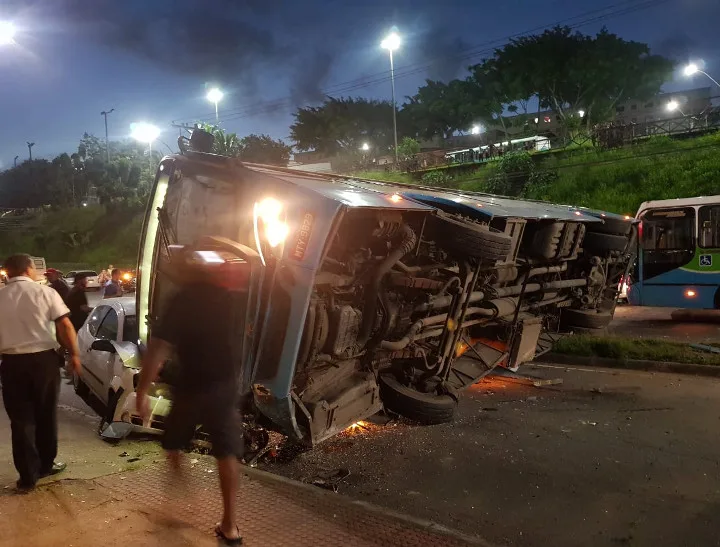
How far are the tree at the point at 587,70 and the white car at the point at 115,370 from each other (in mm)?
36498

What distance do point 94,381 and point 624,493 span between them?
539 centimetres

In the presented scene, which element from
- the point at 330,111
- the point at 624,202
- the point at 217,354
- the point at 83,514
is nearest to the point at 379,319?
the point at 217,354

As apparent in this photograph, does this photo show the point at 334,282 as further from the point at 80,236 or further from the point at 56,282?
the point at 80,236

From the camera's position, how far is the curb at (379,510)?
11.3 feet

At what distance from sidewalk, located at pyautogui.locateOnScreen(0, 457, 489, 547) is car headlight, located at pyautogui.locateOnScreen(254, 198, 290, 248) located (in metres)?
1.79

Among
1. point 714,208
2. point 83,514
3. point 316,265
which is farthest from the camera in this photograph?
point 714,208

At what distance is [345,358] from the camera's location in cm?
486

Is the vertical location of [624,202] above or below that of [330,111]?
below

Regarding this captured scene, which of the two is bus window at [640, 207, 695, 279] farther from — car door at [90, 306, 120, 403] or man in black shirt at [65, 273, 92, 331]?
man in black shirt at [65, 273, 92, 331]

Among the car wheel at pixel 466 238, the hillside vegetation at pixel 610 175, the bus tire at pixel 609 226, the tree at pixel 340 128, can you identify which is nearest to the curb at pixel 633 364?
the bus tire at pixel 609 226

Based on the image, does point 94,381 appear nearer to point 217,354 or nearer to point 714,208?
point 217,354

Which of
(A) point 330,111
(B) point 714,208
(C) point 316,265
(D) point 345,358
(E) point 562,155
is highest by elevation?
(A) point 330,111

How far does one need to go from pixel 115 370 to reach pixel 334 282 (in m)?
2.64

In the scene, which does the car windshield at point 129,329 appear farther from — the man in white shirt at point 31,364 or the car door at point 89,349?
the man in white shirt at point 31,364
